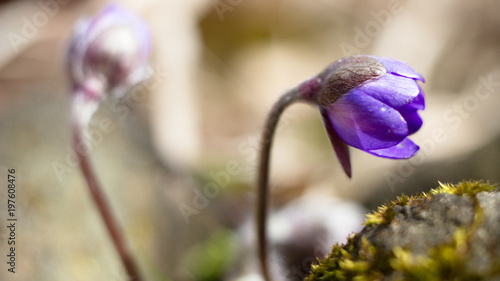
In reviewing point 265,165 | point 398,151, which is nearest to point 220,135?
point 265,165

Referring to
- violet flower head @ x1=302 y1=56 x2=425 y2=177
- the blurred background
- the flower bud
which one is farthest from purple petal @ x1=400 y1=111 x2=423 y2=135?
the blurred background

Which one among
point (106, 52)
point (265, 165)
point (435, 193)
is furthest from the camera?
point (106, 52)

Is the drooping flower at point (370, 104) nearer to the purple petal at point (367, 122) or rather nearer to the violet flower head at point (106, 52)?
the purple petal at point (367, 122)

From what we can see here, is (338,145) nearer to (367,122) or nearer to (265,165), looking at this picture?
(367,122)

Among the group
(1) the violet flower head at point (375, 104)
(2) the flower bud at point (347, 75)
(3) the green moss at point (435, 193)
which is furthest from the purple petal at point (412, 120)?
(3) the green moss at point (435, 193)

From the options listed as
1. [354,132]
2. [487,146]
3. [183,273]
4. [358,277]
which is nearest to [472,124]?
[487,146]

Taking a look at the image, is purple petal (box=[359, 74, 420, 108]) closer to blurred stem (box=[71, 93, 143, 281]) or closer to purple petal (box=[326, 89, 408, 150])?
purple petal (box=[326, 89, 408, 150])
